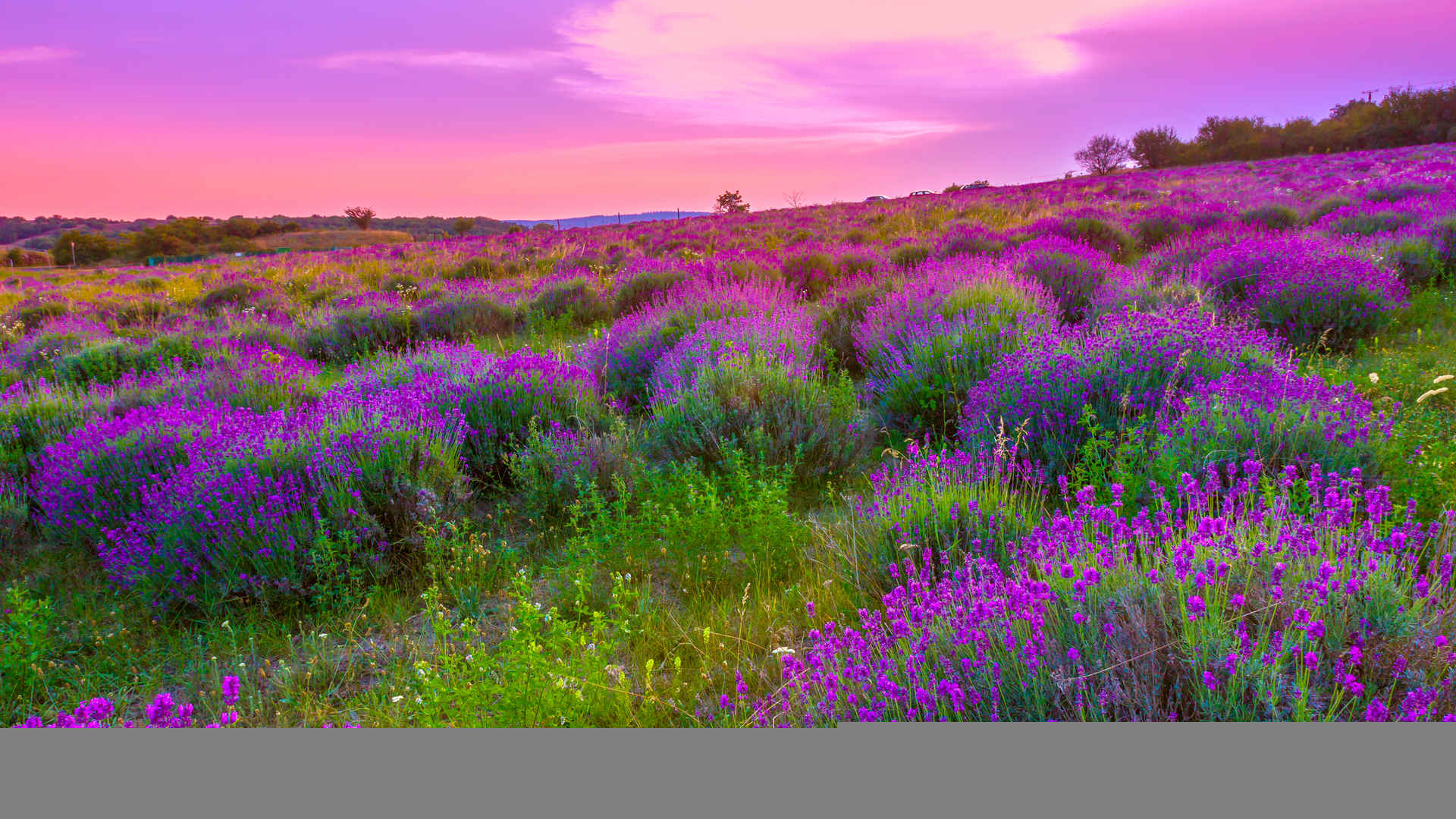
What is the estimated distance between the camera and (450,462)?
4.18 m

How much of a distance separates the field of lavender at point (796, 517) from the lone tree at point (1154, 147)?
49.7 meters

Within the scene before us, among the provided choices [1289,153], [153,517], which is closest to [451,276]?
[153,517]

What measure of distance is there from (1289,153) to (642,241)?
3847 cm

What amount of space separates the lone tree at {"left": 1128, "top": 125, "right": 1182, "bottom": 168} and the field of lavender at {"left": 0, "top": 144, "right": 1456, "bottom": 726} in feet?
163

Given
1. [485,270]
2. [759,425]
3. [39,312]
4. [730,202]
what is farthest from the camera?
[730,202]

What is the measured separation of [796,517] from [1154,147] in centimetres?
5865

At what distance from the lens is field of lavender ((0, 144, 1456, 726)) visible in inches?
72.2

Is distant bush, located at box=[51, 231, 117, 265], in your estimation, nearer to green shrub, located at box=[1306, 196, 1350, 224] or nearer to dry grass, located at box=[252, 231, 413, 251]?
dry grass, located at box=[252, 231, 413, 251]

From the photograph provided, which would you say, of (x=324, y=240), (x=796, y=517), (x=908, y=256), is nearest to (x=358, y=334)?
(x=796, y=517)

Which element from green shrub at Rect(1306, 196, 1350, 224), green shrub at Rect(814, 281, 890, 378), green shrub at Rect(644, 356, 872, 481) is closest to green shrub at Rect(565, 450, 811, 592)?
green shrub at Rect(644, 356, 872, 481)

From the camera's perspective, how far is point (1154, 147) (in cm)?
5084

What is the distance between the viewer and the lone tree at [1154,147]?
49.4m

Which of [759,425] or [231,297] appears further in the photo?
[231,297]

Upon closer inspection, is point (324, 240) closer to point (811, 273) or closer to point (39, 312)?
point (39, 312)
